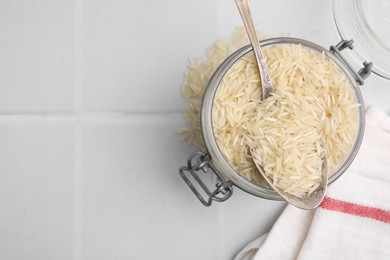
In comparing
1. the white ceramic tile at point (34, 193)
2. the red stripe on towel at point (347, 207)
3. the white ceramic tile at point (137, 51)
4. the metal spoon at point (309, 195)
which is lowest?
the red stripe on towel at point (347, 207)

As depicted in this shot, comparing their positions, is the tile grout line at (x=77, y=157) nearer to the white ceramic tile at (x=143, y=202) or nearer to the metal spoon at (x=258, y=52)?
the white ceramic tile at (x=143, y=202)

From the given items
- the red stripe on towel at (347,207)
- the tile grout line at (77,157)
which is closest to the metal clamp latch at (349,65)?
the red stripe on towel at (347,207)

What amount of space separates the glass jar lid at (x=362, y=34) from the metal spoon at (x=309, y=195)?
0.17m

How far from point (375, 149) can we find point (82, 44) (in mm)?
325

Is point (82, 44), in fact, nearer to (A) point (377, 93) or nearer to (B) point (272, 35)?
(B) point (272, 35)

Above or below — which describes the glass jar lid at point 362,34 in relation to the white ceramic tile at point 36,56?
below

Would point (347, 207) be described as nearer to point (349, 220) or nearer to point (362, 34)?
point (349, 220)

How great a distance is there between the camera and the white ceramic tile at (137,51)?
55 centimetres

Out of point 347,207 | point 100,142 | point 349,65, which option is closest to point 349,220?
point 347,207

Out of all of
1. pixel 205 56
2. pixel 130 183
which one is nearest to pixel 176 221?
pixel 130 183

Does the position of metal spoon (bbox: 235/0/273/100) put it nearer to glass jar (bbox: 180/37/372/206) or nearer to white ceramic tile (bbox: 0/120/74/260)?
glass jar (bbox: 180/37/372/206)

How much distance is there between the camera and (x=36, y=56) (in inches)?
21.6

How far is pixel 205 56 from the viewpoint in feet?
1.81

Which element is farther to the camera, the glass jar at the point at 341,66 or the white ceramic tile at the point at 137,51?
the white ceramic tile at the point at 137,51
